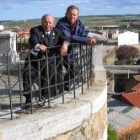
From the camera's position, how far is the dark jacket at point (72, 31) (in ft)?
19.3

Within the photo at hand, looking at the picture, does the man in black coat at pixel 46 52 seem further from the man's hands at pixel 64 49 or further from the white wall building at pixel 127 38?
the white wall building at pixel 127 38

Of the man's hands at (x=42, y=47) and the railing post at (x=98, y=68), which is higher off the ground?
the man's hands at (x=42, y=47)

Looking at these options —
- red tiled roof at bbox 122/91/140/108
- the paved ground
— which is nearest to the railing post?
the paved ground

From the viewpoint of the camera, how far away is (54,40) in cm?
549

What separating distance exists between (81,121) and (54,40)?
1.25 m

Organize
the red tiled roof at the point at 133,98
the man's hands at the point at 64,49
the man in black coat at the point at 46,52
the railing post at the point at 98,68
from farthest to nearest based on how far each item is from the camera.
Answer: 1. the red tiled roof at the point at 133,98
2. the railing post at the point at 98,68
3. the man's hands at the point at 64,49
4. the man in black coat at the point at 46,52

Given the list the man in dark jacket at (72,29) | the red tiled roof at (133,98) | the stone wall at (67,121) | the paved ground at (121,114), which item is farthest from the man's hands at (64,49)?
the red tiled roof at (133,98)

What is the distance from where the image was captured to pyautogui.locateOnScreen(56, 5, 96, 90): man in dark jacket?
5871mm

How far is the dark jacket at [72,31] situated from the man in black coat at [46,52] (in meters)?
0.34

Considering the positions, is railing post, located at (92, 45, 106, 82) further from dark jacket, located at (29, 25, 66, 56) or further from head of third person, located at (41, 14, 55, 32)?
head of third person, located at (41, 14, 55, 32)

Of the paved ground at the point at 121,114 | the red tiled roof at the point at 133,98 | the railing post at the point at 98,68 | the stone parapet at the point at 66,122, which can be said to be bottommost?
the paved ground at the point at 121,114

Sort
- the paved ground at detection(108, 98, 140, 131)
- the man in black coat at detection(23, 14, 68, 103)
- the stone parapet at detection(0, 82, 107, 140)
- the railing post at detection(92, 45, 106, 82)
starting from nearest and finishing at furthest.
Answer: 1. the stone parapet at detection(0, 82, 107, 140)
2. the man in black coat at detection(23, 14, 68, 103)
3. the railing post at detection(92, 45, 106, 82)
4. the paved ground at detection(108, 98, 140, 131)

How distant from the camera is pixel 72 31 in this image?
605 centimetres

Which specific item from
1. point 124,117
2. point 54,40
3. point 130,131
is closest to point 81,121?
point 54,40
